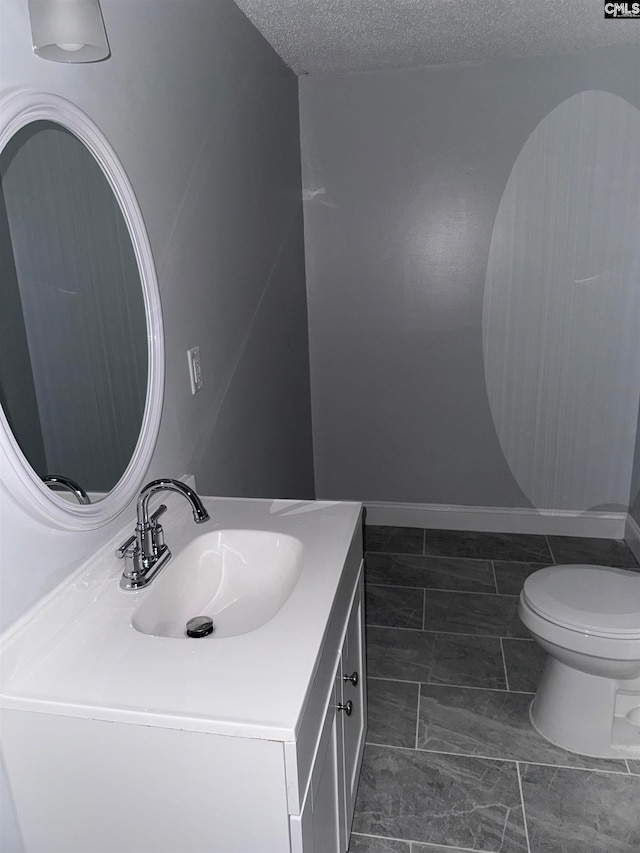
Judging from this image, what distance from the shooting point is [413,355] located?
134 inches

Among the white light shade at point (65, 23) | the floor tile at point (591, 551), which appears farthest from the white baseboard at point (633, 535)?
the white light shade at point (65, 23)

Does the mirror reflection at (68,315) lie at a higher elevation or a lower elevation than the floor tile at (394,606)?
higher

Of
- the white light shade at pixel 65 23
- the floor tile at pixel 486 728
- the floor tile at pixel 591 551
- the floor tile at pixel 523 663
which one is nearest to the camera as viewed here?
the white light shade at pixel 65 23

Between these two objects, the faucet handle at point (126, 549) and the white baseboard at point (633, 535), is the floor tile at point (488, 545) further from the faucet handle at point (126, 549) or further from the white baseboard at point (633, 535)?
the faucet handle at point (126, 549)

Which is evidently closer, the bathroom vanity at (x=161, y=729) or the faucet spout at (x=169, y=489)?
the bathroom vanity at (x=161, y=729)

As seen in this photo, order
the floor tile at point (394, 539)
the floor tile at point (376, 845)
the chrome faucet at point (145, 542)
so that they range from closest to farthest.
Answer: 1. the chrome faucet at point (145, 542)
2. the floor tile at point (376, 845)
3. the floor tile at point (394, 539)

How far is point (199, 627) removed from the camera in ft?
4.53

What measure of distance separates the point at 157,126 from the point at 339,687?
138cm

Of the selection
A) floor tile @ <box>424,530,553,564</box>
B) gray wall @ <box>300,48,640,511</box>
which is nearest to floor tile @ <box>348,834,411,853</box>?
floor tile @ <box>424,530,553,564</box>

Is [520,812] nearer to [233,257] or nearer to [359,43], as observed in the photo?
[233,257]

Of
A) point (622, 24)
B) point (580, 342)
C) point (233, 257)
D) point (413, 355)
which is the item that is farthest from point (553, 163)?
point (233, 257)

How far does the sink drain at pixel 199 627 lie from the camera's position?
137 centimetres

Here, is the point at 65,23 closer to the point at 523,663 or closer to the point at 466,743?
the point at 466,743

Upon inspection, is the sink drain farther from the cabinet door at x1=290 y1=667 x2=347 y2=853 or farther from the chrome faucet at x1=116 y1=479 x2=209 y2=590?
the cabinet door at x1=290 y1=667 x2=347 y2=853
